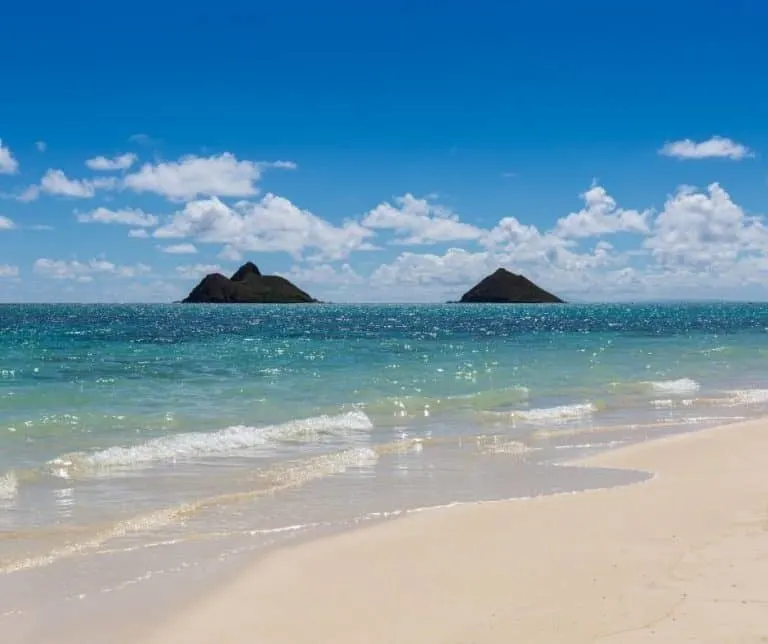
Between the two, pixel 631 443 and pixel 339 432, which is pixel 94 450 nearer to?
pixel 339 432

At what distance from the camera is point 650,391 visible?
30.7 meters

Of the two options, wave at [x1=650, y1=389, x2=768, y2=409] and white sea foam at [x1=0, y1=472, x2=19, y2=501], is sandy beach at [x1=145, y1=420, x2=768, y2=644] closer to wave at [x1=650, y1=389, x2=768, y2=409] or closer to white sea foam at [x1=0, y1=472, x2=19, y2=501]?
white sea foam at [x1=0, y1=472, x2=19, y2=501]

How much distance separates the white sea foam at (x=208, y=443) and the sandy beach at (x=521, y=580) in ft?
23.3

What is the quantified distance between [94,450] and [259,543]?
8324mm

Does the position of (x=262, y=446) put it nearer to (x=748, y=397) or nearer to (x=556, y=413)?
(x=556, y=413)

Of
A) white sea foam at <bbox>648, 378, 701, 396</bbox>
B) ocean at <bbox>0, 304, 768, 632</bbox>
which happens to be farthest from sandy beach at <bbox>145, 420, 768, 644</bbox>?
white sea foam at <bbox>648, 378, 701, 396</bbox>

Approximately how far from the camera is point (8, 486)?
13.8 meters

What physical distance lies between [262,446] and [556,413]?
9652mm

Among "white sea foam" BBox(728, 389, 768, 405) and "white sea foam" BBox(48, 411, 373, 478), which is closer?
"white sea foam" BBox(48, 411, 373, 478)

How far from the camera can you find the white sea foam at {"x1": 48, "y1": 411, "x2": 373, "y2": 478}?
16016mm

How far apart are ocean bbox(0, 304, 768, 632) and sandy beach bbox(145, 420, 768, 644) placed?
861 mm

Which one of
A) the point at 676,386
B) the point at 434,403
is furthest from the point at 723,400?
the point at 434,403

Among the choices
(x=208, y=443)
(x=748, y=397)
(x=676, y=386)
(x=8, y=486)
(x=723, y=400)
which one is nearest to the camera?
(x=8, y=486)

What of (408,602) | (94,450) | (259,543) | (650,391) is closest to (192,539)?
(259,543)
